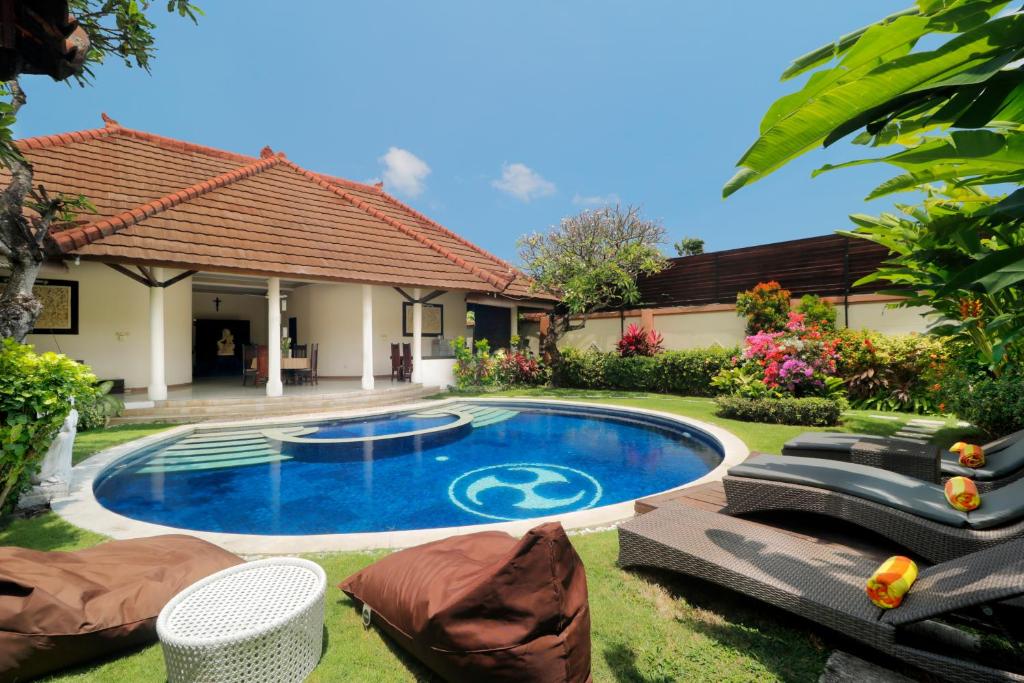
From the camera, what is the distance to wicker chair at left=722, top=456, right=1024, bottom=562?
2.72 metres

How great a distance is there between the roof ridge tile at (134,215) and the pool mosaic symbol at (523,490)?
29.9ft

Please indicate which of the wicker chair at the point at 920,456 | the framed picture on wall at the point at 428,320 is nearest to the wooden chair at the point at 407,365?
the framed picture on wall at the point at 428,320

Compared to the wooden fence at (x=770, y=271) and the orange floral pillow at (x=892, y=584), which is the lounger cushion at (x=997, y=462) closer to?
the orange floral pillow at (x=892, y=584)

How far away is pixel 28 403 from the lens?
4.04 m

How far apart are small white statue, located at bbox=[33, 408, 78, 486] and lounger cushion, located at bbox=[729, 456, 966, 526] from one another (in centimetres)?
688

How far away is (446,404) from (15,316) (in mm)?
8539

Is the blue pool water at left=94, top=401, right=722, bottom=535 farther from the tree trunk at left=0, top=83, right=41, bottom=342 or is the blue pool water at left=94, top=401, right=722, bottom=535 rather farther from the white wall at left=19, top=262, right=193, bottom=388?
the white wall at left=19, top=262, right=193, bottom=388

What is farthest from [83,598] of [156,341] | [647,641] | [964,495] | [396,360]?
[396,360]

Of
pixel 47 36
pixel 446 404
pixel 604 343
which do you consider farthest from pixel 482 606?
pixel 604 343

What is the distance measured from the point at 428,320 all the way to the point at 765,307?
36.9ft

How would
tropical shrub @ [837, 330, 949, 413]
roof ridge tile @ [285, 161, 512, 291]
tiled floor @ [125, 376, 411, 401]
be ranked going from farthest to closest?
roof ridge tile @ [285, 161, 512, 291], tiled floor @ [125, 376, 411, 401], tropical shrub @ [837, 330, 949, 413]

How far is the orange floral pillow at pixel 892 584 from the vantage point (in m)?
2.24

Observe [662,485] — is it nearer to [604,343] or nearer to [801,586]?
[801,586]

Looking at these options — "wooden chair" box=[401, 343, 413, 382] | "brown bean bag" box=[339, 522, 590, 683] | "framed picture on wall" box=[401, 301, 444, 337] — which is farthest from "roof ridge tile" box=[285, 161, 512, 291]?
"brown bean bag" box=[339, 522, 590, 683]
